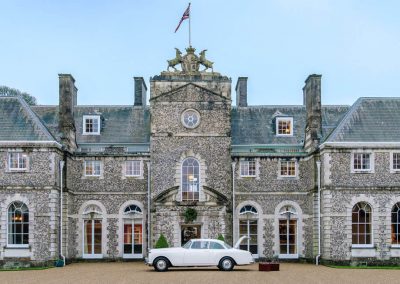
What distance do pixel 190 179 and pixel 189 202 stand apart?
142 centimetres

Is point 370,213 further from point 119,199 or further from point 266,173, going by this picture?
point 119,199

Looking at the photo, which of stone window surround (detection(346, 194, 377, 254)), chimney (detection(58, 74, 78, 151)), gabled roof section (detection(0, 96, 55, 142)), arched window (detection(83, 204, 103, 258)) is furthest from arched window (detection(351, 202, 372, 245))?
gabled roof section (detection(0, 96, 55, 142))

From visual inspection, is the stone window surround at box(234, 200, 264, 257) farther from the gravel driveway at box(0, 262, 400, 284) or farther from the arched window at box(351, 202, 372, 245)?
the gravel driveway at box(0, 262, 400, 284)

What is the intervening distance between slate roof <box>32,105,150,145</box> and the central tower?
299cm

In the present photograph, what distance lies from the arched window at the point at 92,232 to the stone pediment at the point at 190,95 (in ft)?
25.8

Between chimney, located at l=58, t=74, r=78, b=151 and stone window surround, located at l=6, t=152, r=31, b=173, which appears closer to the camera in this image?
stone window surround, located at l=6, t=152, r=31, b=173

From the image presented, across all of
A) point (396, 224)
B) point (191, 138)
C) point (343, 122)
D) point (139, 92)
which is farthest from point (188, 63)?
point (396, 224)

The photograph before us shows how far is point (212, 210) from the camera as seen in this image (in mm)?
40781

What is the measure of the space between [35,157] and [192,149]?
357 inches

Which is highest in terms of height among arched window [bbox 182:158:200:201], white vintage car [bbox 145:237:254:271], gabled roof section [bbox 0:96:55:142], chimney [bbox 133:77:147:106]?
chimney [bbox 133:77:147:106]

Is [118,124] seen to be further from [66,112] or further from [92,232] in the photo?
[92,232]

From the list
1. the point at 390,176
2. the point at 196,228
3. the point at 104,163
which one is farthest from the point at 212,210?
the point at 390,176

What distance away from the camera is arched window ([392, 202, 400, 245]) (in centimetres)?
3900

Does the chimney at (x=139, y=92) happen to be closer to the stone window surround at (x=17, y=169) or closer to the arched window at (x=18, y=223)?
the stone window surround at (x=17, y=169)
